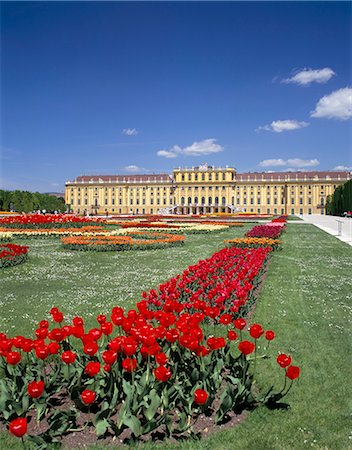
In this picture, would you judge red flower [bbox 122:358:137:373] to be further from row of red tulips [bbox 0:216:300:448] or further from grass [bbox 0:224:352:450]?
grass [bbox 0:224:352:450]

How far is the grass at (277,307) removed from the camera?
2832 millimetres

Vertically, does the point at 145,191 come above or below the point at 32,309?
above

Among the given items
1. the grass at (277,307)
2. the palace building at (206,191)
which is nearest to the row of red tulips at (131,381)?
the grass at (277,307)

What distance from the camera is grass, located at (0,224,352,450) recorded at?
283 centimetres

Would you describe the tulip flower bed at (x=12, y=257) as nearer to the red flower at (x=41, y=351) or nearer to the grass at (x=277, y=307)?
the grass at (x=277, y=307)

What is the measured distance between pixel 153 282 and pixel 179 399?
4.84m

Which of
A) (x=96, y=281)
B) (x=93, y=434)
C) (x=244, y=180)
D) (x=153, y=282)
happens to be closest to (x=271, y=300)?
(x=153, y=282)

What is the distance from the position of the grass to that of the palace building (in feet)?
236

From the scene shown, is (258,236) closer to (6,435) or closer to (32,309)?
(32,309)

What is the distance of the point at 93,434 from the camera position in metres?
2.80

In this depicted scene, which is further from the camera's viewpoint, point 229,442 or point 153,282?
point 153,282

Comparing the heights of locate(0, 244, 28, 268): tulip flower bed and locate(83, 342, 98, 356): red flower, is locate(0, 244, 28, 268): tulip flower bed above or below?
below

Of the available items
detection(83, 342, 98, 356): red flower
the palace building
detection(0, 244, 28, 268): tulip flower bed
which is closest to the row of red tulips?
detection(83, 342, 98, 356): red flower

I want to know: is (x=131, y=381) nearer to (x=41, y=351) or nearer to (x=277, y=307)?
(x=41, y=351)
